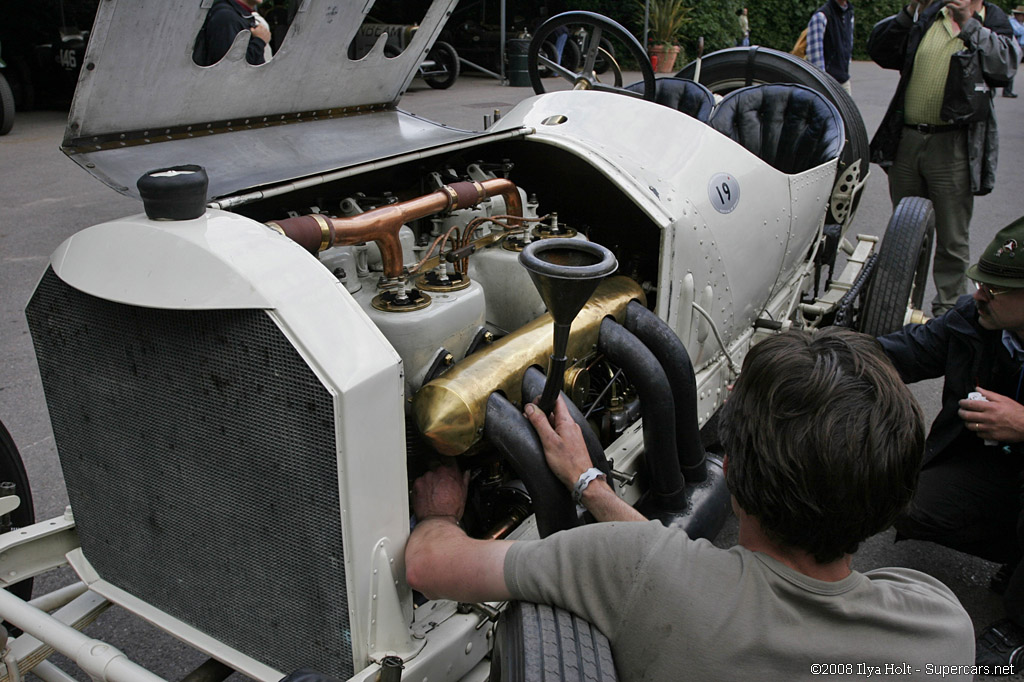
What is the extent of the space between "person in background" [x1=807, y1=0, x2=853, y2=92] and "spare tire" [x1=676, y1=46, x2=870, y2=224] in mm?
3418

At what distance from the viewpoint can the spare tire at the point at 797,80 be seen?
4.18 m

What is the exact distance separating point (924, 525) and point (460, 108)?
405 inches

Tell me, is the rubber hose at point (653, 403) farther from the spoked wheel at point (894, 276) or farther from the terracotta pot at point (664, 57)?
the terracotta pot at point (664, 57)

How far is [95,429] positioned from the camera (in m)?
1.71

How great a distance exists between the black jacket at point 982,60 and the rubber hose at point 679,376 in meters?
3.35

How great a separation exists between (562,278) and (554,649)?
64 centimetres

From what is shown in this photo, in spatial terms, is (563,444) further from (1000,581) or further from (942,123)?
(942,123)

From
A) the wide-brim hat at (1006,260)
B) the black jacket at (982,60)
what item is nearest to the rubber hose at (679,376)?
the wide-brim hat at (1006,260)

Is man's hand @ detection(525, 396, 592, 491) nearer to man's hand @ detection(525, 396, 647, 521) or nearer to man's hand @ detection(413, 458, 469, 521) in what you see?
man's hand @ detection(525, 396, 647, 521)

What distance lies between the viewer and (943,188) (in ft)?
15.9

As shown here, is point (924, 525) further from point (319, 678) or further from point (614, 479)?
point (319, 678)

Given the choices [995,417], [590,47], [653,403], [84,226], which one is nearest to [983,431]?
[995,417]

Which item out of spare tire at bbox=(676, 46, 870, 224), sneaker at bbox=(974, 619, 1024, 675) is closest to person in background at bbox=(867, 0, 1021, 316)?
spare tire at bbox=(676, 46, 870, 224)

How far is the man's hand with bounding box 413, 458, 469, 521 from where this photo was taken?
70.7 inches
